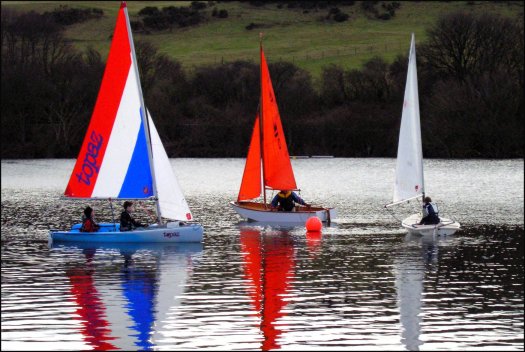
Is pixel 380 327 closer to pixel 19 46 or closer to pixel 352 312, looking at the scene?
pixel 352 312

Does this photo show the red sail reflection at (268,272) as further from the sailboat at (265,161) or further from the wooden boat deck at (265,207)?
the sailboat at (265,161)

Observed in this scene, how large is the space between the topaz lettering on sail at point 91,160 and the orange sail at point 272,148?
10788mm

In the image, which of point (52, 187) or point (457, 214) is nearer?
point (457, 214)

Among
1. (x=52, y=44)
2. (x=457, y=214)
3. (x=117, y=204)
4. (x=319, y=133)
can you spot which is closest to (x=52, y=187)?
(x=117, y=204)

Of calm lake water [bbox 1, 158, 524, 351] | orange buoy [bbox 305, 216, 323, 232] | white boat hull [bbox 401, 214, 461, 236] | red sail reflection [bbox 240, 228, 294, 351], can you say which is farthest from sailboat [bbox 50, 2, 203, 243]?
white boat hull [bbox 401, 214, 461, 236]

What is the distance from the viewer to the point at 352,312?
85.2ft

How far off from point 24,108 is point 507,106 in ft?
138

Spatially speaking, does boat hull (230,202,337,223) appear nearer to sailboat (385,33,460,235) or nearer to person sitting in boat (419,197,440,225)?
sailboat (385,33,460,235)

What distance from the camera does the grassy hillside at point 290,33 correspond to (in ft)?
438

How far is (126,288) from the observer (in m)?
29.8

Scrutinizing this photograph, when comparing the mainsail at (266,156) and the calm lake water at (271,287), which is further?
the mainsail at (266,156)

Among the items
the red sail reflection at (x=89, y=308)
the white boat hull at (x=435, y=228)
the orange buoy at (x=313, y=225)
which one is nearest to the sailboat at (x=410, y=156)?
the white boat hull at (x=435, y=228)

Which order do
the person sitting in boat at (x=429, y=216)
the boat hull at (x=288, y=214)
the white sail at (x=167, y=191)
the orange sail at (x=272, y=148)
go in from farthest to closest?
the orange sail at (x=272, y=148) < the boat hull at (x=288, y=214) < the person sitting in boat at (x=429, y=216) < the white sail at (x=167, y=191)

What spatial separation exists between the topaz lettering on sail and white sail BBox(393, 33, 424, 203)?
40.3ft
